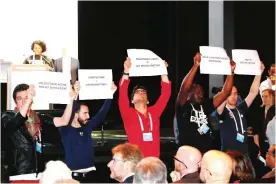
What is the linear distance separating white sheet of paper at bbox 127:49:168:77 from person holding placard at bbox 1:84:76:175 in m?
0.94

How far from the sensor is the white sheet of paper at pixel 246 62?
5309 millimetres

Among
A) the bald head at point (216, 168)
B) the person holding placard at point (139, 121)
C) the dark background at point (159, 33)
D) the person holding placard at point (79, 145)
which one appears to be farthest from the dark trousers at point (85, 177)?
the dark background at point (159, 33)

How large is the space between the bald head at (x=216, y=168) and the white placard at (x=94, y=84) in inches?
56.2

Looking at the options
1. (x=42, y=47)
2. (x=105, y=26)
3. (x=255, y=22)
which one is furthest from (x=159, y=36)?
(x=42, y=47)

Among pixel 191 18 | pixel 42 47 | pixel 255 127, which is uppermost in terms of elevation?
pixel 191 18

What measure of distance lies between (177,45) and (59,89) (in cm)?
490

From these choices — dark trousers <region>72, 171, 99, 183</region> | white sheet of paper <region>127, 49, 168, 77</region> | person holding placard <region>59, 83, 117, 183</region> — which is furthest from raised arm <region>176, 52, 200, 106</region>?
dark trousers <region>72, 171, 99, 183</region>

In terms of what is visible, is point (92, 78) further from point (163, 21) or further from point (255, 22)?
point (163, 21)

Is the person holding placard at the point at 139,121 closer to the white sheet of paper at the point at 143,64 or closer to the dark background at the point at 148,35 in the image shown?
the white sheet of paper at the point at 143,64

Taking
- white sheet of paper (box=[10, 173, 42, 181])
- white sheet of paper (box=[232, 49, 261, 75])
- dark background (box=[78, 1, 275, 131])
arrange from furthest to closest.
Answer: dark background (box=[78, 1, 275, 131]), white sheet of paper (box=[232, 49, 261, 75]), white sheet of paper (box=[10, 173, 42, 181])

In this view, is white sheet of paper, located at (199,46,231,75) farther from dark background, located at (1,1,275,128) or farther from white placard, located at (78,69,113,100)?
dark background, located at (1,1,275,128)

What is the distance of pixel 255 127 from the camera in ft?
20.1

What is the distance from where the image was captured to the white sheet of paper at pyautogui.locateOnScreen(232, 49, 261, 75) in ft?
17.4

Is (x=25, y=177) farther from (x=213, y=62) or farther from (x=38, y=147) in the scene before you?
(x=213, y=62)
